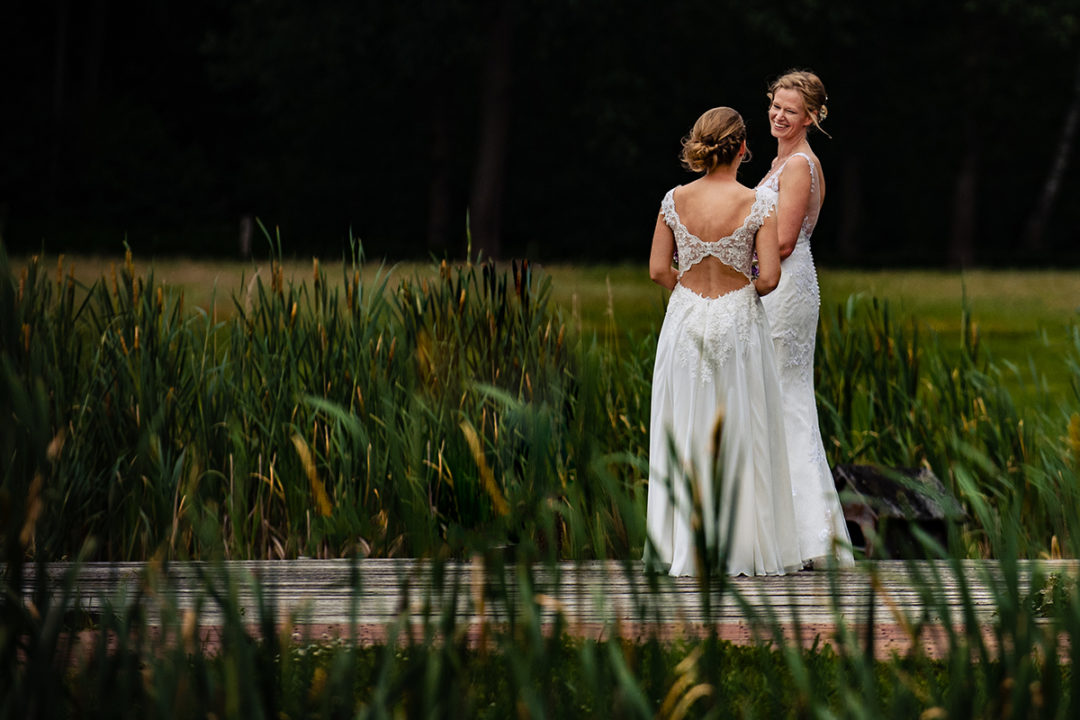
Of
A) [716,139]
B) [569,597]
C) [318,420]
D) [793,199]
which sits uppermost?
[716,139]

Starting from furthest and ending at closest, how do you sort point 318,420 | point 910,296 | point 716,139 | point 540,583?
1. point 910,296
2. point 318,420
3. point 716,139
4. point 540,583

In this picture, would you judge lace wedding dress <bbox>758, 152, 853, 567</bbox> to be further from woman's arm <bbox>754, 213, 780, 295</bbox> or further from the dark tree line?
the dark tree line

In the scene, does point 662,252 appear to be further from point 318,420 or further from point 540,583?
point 318,420

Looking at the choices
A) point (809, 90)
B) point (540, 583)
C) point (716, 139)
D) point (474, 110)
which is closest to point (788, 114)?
point (809, 90)

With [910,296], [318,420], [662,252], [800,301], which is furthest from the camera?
[910,296]

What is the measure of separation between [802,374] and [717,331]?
0.63m

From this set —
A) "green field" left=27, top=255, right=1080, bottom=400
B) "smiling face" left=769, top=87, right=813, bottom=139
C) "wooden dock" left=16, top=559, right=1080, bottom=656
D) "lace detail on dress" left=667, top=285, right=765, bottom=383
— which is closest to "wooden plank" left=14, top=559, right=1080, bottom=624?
"wooden dock" left=16, top=559, right=1080, bottom=656

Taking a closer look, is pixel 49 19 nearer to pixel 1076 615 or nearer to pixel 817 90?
pixel 817 90

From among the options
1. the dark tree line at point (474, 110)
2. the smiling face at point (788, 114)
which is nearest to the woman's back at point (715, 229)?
the smiling face at point (788, 114)

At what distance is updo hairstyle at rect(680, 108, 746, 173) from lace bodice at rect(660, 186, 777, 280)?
0.50ft

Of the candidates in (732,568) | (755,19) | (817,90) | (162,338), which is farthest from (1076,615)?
(755,19)

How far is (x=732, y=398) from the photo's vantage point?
4.59 metres

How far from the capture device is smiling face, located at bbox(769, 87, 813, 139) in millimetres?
4895

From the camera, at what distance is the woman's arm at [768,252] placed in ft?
14.7
